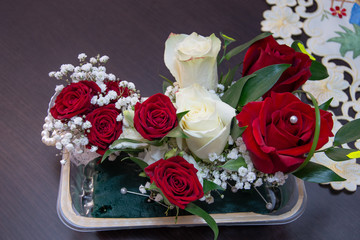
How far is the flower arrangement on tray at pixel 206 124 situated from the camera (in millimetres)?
443

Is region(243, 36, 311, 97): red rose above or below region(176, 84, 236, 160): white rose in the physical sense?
above

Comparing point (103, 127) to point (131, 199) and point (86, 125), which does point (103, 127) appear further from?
point (131, 199)

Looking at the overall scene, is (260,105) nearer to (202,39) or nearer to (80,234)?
(202,39)

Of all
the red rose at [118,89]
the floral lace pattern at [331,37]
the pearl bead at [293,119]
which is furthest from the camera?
the floral lace pattern at [331,37]

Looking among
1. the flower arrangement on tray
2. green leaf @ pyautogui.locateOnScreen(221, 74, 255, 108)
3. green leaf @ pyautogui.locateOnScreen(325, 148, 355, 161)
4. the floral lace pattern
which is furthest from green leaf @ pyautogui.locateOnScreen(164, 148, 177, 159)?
the floral lace pattern

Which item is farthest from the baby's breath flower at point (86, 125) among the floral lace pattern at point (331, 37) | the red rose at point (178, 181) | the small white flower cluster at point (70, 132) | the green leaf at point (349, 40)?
the green leaf at point (349, 40)

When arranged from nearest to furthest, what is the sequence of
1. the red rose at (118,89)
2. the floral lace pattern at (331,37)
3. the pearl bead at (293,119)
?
the pearl bead at (293,119) < the red rose at (118,89) < the floral lace pattern at (331,37)

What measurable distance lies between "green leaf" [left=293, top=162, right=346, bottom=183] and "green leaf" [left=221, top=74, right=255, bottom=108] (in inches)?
5.4

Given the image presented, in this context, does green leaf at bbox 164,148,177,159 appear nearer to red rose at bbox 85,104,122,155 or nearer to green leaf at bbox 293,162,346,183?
red rose at bbox 85,104,122,155

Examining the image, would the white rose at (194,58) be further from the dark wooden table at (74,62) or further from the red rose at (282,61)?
the dark wooden table at (74,62)

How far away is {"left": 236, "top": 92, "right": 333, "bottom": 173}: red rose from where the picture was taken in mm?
432

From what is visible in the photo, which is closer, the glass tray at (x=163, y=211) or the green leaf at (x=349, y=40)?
the glass tray at (x=163, y=211)

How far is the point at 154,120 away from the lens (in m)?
0.47

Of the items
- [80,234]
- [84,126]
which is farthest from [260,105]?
[80,234]
